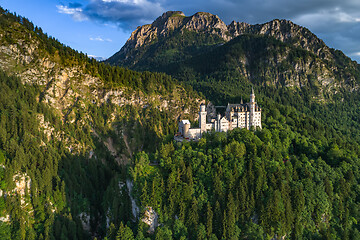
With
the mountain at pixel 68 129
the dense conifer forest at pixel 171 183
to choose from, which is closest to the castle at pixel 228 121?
the dense conifer forest at pixel 171 183

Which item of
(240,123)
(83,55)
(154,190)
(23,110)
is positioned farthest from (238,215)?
(83,55)

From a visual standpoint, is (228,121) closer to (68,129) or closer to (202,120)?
(202,120)

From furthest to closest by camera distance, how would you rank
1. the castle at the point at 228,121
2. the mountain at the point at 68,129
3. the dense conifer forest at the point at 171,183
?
the castle at the point at 228,121
the mountain at the point at 68,129
the dense conifer forest at the point at 171,183

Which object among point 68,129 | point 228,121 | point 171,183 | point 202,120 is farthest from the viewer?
point 68,129

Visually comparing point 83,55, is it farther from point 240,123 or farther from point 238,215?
point 238,215

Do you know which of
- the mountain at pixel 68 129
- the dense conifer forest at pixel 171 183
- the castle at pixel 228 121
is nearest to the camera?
the dense conifer forest at pixel 171 183

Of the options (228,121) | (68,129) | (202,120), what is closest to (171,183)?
(202,120)

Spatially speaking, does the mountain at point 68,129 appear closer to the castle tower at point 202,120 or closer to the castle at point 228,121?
the castle at point 228,121

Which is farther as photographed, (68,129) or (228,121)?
(68,129)

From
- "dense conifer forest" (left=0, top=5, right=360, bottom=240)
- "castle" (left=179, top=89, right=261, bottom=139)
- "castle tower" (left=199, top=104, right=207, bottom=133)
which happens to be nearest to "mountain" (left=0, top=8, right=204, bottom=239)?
"dense conifer forest" (left=0, top=5, right=360, bottom=240)
